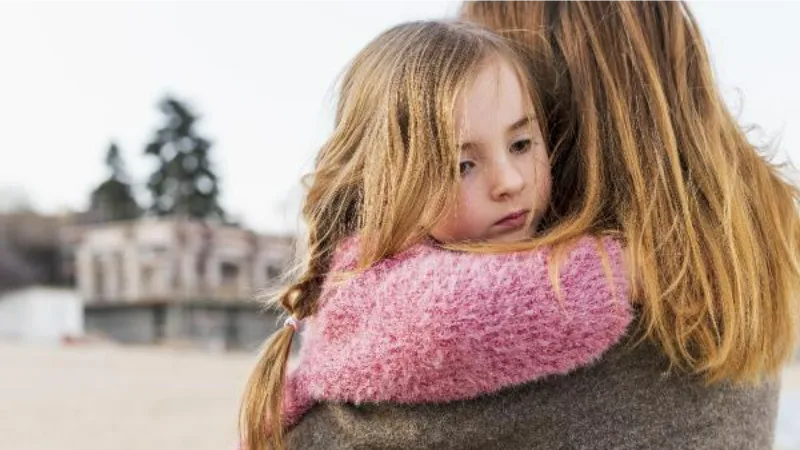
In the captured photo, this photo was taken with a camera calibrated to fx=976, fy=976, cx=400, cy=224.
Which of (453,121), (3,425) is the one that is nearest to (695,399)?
(453,121)

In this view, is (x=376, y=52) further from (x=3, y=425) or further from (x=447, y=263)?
(x=3, y=425)

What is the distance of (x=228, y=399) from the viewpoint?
15.4 m

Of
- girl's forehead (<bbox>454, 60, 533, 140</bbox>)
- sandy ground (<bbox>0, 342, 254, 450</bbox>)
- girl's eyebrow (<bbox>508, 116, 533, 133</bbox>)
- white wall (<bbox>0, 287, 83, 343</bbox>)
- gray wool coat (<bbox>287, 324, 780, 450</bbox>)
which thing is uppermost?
girl's forehead (<bbox>454, 60, 533, 140</bbox>)

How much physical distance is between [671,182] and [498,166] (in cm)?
24

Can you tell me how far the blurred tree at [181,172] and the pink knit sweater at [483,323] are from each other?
32.5 meters

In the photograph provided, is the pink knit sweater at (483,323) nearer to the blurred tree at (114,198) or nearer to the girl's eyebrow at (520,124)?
the girl's eyebrow at (520,124)

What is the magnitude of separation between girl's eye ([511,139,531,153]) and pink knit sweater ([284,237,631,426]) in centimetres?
24

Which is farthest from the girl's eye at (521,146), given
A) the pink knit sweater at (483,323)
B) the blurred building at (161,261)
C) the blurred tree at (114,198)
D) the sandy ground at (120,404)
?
the blurred tree at (114,198)

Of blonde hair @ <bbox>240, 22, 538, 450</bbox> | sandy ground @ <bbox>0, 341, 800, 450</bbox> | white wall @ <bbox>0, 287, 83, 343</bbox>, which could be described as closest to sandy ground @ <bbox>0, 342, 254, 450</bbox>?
sandy ground @ <bbox>0, 341, 800, 450</bbox>

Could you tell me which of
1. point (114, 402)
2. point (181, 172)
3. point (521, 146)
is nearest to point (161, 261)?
point (181, 172)

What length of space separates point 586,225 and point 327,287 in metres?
0.35

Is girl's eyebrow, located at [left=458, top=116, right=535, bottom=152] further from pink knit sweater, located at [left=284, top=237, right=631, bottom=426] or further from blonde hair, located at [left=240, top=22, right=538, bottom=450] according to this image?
pink knit sweater, located at [left=284, top=237, right=631, bottom=426]

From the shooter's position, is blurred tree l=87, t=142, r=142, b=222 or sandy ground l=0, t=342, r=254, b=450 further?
blurred tree l=87, t=142, r=142, b=222

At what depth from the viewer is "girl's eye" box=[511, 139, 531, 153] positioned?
4.54ft
